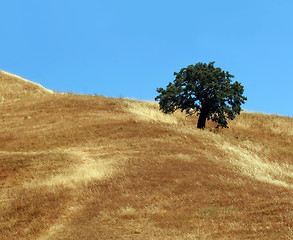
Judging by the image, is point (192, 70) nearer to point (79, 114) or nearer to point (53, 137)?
point (79, 114)

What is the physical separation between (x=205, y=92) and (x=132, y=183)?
22.0 metres

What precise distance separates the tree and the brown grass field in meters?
5.59

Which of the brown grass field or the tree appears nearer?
the brown grass field

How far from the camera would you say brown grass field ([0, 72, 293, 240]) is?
1410cm

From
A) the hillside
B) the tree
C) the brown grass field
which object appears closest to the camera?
the brown grass field

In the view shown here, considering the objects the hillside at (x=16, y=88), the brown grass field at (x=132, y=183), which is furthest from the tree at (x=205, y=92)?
the hillside at (x=16, y=88)

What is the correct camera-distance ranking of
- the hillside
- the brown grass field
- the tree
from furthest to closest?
the hillside
the tree
the brown grass field

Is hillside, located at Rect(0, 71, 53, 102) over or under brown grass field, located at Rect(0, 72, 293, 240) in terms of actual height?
over

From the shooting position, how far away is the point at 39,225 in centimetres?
1520

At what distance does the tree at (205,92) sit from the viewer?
37.9 metres

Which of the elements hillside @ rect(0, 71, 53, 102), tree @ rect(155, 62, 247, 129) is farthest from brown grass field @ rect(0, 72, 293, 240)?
hillside @ rect(0, 71, 53, 102)

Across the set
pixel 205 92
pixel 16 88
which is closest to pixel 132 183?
pixel 205 92

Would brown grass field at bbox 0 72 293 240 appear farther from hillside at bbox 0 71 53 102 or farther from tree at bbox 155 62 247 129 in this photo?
hillside at bbox 0 71 53 102

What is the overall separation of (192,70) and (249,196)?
2372 centimetres
